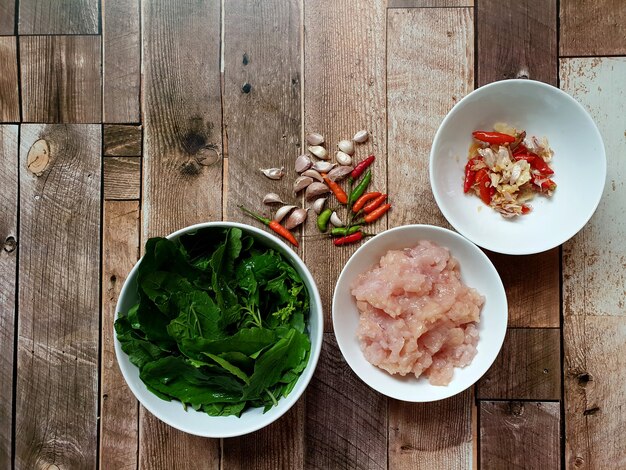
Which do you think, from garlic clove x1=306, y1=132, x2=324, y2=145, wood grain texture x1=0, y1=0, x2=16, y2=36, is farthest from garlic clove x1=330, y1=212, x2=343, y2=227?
wood grain texture x1=0, y1=0, x2=16, y2=36

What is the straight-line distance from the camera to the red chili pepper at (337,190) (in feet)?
5.57

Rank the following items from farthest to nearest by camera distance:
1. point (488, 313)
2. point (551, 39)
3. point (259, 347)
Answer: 1. point (551, 39)
2. point (488, 313)
3. point (259, 347)

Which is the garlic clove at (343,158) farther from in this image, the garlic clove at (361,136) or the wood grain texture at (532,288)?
the wood grain texture at (532,288)

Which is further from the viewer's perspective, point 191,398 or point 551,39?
point 551,39

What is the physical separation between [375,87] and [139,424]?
127cm

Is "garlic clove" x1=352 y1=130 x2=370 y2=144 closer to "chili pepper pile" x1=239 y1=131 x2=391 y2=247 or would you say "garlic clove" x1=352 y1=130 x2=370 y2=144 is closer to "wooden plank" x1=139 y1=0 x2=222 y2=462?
"chili pepper pile" x1=239 y1=131 x2=391 y2=247

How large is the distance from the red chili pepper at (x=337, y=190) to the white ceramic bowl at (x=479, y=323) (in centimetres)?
20

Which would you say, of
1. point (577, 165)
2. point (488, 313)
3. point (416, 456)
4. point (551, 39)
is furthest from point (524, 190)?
point (416, 456)

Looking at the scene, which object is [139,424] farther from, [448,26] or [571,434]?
[448,26]

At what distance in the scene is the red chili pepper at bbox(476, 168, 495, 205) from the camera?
64.7 inches

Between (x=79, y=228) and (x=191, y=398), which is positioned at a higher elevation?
(x=79, y=228)

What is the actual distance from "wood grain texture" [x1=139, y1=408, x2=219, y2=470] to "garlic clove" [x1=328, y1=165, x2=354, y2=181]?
89 cm

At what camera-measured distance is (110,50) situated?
1.74 meters

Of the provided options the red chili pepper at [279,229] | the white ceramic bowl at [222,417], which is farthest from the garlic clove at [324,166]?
the white ceramic bowl at [222,417]
